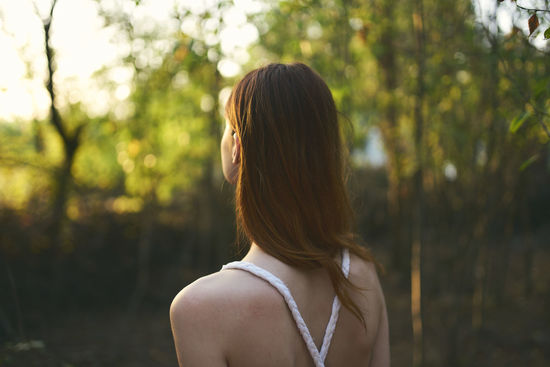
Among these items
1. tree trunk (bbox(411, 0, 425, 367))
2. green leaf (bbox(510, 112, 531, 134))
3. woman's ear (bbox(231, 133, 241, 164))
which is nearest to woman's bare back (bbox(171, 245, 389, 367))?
woman's ear (bbox(231, 133, 241, 164))

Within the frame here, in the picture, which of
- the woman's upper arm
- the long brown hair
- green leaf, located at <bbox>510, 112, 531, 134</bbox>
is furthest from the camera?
green leaf, located at <bbox>510, 112, 531, 134</bbox>

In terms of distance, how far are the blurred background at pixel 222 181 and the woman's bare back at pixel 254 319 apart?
134 cm

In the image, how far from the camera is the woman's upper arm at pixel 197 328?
1.05 m

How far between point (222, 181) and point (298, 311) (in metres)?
2.33

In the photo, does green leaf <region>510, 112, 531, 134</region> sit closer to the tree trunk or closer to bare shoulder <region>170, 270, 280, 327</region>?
bare shoulder <region>170, 270, 280, 327</region>

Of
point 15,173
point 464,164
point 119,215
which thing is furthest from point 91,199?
point 464,164

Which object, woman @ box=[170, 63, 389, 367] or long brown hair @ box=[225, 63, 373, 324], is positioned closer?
woman @ box=[170, 63, 389, 367]

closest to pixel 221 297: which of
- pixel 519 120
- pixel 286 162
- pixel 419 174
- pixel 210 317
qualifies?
pixel 210 317

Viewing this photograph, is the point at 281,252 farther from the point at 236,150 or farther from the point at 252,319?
the point at 236,150

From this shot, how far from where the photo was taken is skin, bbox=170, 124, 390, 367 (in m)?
1.06

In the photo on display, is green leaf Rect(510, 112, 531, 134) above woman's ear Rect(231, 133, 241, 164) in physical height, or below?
above

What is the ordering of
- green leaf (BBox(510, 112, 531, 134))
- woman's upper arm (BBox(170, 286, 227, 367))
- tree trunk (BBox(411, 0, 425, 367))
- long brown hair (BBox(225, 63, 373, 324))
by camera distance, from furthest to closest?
tree trunk (BBox(411, 0, 425, 367)) < green leaf (BBox(510, 112, 531, 134)) < long brown hair (BBox(225, 63, 373, 324)) < woman's upper arm (BBox(170, 286, 227, 367))

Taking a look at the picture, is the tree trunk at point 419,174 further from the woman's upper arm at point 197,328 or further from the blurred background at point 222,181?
the woman's upper arm at point 197,328

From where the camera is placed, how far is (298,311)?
3.78ft
